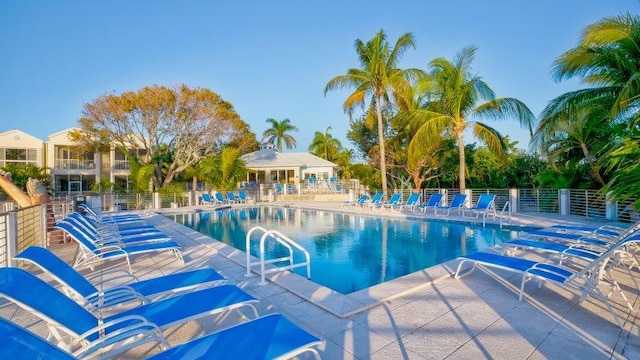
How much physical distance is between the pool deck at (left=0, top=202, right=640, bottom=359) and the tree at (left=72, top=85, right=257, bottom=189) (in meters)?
22.0

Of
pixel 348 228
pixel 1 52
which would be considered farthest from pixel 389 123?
pixel 1 52

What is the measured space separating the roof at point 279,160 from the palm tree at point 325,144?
327 inches

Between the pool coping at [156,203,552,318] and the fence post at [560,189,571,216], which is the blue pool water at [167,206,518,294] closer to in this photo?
the pool coping at [156,203,552,318]

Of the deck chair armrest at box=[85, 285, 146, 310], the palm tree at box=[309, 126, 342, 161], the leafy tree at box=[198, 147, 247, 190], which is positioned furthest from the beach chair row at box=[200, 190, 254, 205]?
the palm tree at box=[309, 126, 342, 161]

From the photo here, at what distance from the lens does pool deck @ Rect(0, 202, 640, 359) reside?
2850 mm

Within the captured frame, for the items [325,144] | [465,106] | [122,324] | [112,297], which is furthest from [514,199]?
[325,144]

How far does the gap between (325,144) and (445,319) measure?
131 feet

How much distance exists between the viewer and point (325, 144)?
42812 mm

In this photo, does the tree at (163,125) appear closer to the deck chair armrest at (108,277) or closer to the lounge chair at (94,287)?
the deck chair armrest at (108,277)

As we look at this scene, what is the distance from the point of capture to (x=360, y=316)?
3.57m

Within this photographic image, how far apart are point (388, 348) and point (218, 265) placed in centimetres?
383

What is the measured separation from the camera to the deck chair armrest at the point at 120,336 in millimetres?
2141

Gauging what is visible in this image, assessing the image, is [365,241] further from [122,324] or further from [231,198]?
[231,198]

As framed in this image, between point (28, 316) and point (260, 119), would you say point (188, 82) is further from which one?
point (28, 316)
